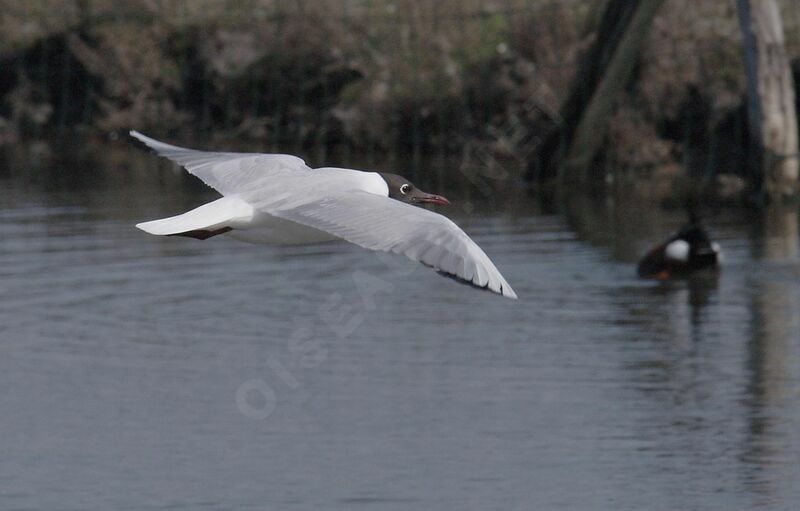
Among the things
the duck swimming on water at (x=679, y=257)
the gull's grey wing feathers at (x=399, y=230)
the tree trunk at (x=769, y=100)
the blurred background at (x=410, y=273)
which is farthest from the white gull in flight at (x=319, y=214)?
the tree trunk at (x=769, y=100)

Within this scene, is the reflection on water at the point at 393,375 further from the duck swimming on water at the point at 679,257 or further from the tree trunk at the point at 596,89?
the tree trunk at the point at 596,89

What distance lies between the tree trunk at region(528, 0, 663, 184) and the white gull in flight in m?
12.4

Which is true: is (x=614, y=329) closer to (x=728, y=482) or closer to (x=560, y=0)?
(x=728, y=482)

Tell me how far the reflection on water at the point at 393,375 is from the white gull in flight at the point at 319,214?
1923mm

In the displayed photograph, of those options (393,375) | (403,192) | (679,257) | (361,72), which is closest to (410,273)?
(679,257)

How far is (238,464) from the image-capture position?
458 inches

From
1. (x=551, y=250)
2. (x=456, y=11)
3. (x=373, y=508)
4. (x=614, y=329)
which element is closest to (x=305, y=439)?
(x=373, y=508)

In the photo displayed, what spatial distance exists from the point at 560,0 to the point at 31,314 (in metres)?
Answer: 13.1

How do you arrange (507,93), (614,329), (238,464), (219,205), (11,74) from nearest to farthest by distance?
(219,205), (238,464), (614,329), (507,93), (11,74)

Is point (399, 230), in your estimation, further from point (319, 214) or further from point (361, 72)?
point (361, 72)

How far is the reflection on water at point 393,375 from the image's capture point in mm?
11297

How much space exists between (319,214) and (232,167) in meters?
1.64

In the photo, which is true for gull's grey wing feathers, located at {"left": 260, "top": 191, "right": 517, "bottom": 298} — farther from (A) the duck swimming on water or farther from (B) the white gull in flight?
(A) the duck swimming on water

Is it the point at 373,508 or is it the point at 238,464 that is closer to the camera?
the point at 373,508
